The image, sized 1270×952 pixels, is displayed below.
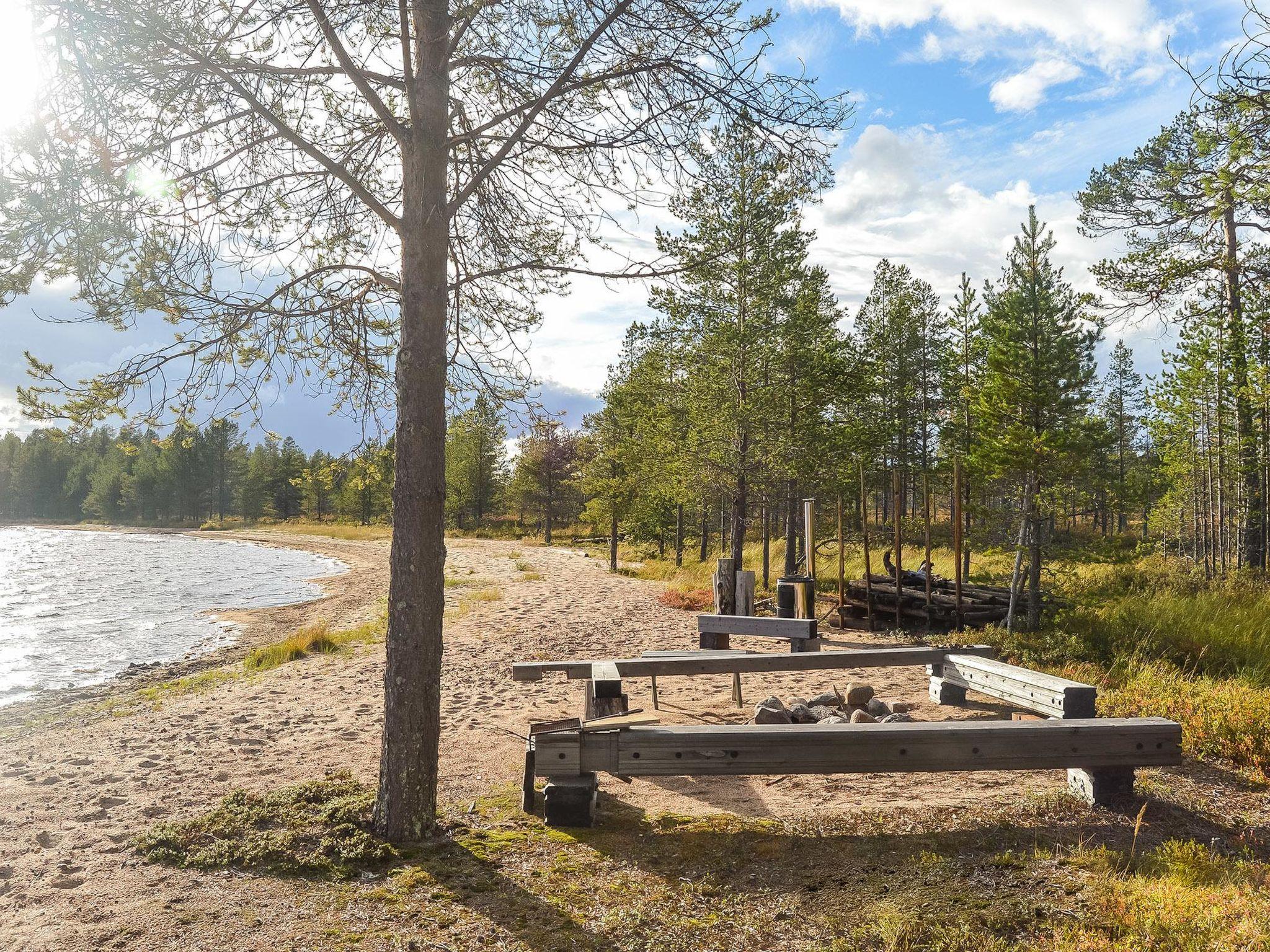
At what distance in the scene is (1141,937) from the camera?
3266 mm

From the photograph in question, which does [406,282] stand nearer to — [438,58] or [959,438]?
[438,58]

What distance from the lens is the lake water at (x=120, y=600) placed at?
1576cm

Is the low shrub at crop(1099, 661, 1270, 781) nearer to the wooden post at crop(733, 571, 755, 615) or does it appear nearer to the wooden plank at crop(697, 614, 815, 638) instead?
the wooden plank at crop(697, 614, 815, 638)

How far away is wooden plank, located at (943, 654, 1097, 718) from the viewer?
5758 mm

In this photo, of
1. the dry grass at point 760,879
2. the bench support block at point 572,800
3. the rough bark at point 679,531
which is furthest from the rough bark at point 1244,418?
the rough bark at point 679,531

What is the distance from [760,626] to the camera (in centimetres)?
998

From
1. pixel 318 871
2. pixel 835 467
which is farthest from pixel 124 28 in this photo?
pixel 835 467

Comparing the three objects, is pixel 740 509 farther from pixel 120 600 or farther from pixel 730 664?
pixel 120 600

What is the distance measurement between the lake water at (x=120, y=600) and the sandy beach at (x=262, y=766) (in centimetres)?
269

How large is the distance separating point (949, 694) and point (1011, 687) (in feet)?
4.90

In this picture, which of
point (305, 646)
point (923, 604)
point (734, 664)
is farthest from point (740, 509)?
point (734, 664)

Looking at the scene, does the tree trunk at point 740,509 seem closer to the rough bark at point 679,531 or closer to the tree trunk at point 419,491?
the rough bark at point 679,531

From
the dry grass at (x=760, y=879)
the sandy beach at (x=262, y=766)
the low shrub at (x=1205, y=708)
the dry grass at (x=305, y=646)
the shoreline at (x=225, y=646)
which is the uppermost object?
the low shrub at (x=1205, y=708)

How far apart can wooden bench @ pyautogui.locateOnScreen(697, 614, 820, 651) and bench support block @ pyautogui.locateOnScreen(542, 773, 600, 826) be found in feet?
16.4
